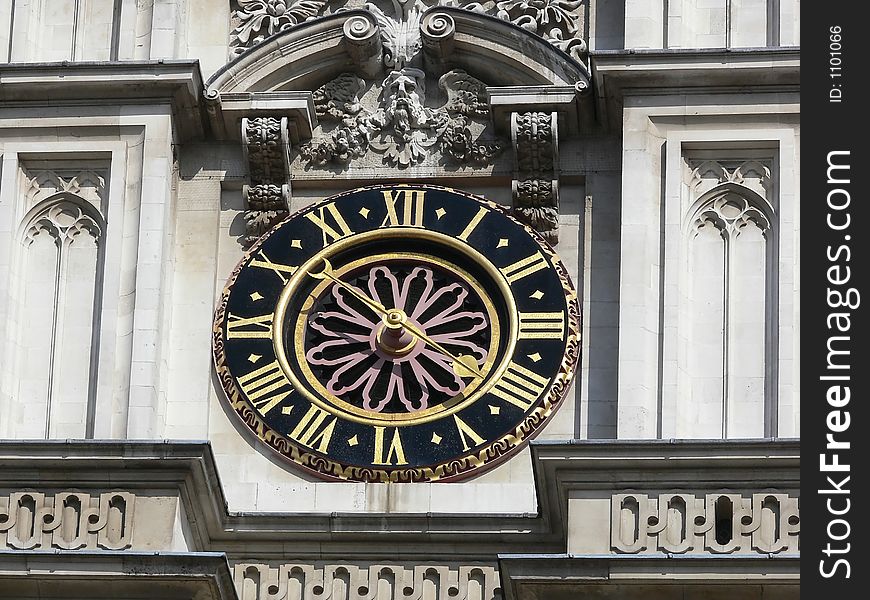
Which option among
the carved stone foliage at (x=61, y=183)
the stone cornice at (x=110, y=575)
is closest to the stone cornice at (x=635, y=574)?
the stone cornice at (x=110, y=575)

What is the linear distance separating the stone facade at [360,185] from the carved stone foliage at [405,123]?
0.07ft

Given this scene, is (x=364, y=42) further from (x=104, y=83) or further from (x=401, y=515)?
(x=401, y=515)

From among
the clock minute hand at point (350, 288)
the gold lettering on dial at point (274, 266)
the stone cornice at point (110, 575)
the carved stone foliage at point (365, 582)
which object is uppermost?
the gold lettering on dial at point (274, 266)

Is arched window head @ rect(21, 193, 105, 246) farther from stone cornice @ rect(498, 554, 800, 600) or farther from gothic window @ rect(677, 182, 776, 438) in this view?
stone cornice @ rect(498, 554, 800, 600)

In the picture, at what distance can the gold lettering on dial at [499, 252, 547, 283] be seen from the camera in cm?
2631

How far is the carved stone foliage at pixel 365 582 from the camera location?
25.1 m

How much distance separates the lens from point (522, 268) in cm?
2633

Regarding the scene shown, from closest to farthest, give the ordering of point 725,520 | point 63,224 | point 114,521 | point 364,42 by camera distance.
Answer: point 725,520 → point 114,521 → point 63,224 → point 364,42

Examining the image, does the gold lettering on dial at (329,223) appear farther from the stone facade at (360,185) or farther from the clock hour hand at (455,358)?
the clock hour hand at (455,358)

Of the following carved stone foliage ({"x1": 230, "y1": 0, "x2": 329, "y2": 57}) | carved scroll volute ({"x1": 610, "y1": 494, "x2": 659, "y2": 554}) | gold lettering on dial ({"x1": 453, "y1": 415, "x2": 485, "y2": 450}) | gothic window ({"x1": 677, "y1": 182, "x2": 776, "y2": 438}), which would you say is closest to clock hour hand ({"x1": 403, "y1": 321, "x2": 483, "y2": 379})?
gold lettering on dial ({"x1": 453, "y1": 415, "x2": 485, "y2": 450})

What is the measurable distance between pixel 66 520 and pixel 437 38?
4.73m

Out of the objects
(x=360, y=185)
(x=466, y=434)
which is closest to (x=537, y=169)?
(x=360, y=185)

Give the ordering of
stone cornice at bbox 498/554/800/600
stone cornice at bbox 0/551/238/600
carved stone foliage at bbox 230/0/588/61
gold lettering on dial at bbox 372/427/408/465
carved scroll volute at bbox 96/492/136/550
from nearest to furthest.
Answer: stone cornice at bbox 498/554/800/600, stone cornice at bbox 0/551/238/600, carved scroll volute at bbox 96/492/136/550, gold lettering on dial at bbox 372/427/408/465, carved stone foliage at bbox 230/0/588/61

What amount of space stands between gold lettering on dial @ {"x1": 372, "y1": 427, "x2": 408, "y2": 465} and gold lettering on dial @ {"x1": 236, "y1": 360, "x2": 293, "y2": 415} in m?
0.70
